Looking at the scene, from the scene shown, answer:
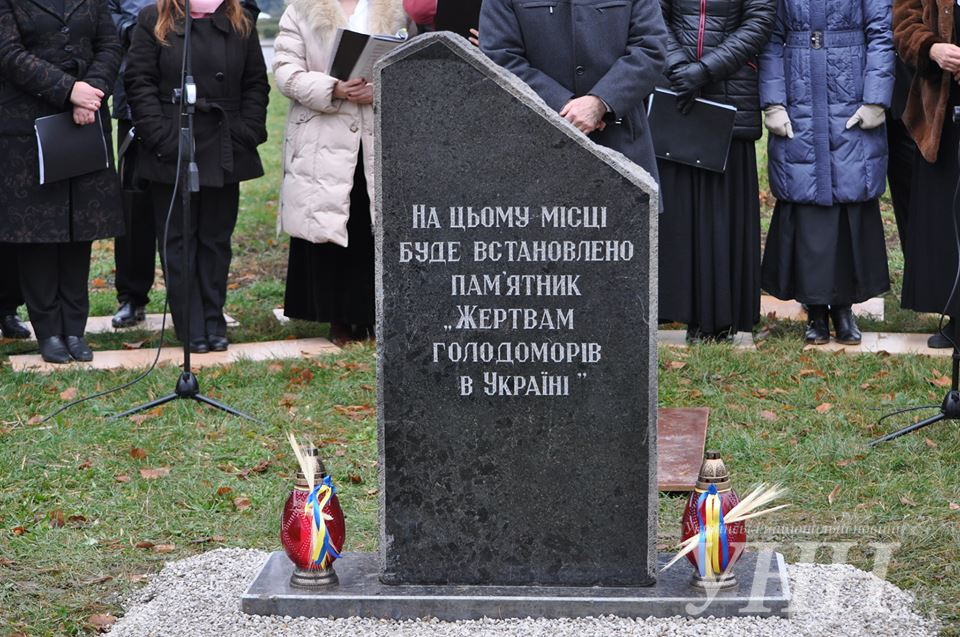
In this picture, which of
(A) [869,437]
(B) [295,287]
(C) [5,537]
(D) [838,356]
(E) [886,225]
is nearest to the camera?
(C) [5,537]

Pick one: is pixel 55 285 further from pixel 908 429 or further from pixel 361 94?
pixel 908 429

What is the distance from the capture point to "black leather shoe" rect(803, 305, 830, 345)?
8258 millimetres

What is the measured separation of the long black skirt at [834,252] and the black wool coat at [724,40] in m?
0.60

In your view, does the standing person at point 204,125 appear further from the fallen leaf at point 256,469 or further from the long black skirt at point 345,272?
the fallen leaf at point 256,469

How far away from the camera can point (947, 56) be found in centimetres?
724

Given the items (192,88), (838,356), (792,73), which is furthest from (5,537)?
(792,73)

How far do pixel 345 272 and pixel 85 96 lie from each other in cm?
170

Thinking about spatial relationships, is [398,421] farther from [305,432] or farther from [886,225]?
[886,225]

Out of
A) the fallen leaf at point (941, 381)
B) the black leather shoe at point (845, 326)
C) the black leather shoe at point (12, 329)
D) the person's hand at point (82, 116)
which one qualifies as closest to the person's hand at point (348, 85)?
the person's hand at point (82, 116)

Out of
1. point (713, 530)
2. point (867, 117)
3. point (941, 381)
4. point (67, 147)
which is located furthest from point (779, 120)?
point (713, 530)

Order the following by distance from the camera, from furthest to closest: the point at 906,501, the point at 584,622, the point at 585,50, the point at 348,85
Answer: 1. the point at 348,85
2. the point at 585,50
3. the point at 906,501
4. the point at 584,622

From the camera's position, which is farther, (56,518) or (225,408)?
(225,408)

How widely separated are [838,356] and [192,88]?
11.4 ft

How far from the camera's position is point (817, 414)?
267 inches
